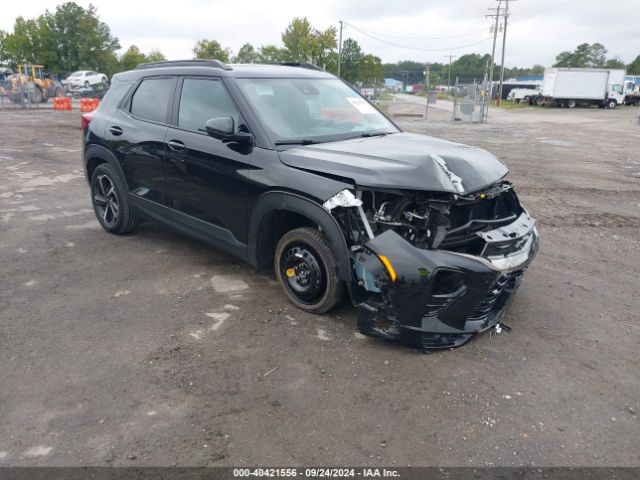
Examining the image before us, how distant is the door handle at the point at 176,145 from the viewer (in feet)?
15.3

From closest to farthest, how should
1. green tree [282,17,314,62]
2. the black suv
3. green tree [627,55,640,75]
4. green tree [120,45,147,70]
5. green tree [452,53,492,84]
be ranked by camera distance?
the black suv
green tree [282,17,314,62]
green tree [120,45,147,70]
green tree [627,55,640,75]
green tree [452,53,492,84]

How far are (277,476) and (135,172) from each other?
3763mm

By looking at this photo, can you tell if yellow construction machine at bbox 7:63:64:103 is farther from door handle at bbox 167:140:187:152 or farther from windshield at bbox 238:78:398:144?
windshield at bbox 238:78:398:144

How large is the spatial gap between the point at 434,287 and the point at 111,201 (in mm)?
4147

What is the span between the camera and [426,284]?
3.23m

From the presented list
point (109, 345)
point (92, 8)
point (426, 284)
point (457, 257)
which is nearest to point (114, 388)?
point (109, 345)

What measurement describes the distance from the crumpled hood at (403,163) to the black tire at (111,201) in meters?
2.56

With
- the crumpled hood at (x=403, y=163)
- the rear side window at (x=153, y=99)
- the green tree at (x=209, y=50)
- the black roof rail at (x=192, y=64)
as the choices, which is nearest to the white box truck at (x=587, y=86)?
the green tree at (x=209, y=50)

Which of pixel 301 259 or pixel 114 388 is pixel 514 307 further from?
pixel 114 388

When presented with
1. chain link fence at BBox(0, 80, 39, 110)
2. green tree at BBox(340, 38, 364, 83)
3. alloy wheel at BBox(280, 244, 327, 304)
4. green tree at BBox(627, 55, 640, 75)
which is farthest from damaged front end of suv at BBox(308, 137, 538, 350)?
green tree at BBox(627, 55, 640, 75)

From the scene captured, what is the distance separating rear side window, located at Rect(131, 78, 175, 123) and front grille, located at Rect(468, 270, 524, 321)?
335 centimetres

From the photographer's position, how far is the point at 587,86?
41.0 meters

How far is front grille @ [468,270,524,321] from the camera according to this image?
351cm

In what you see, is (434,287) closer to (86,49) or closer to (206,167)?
(206,167)
